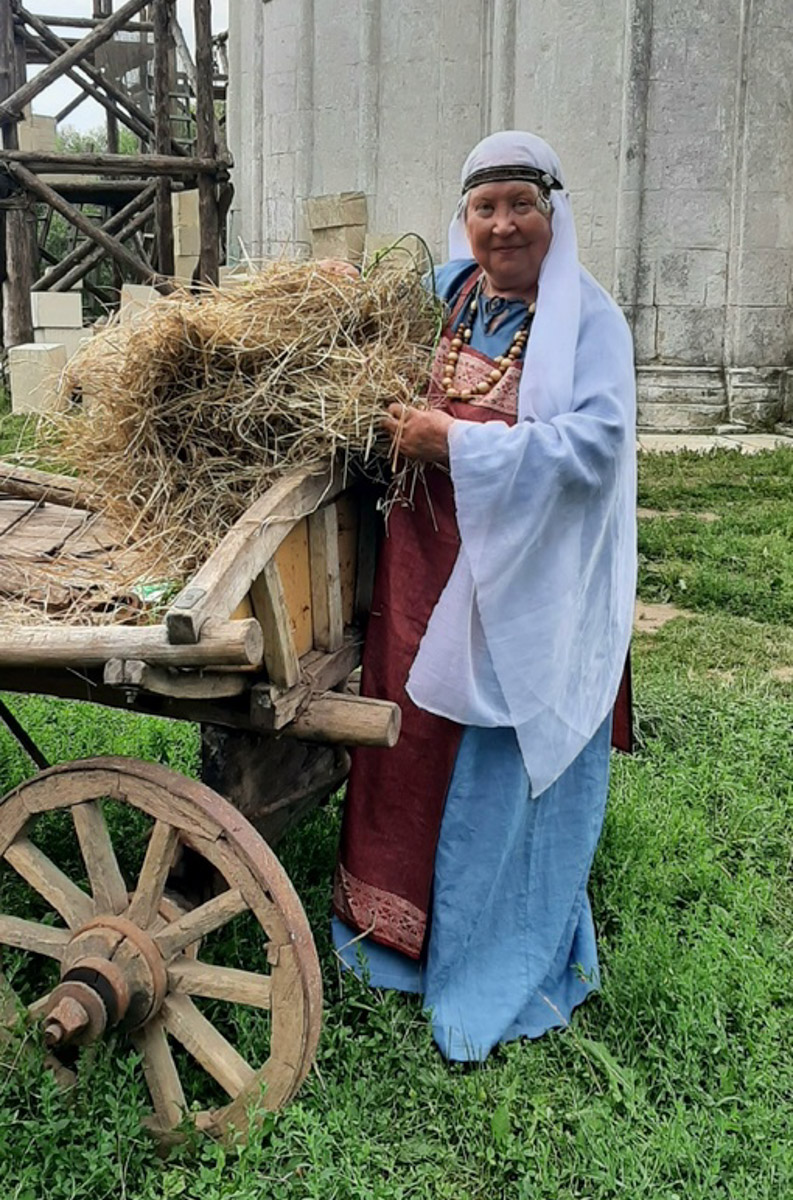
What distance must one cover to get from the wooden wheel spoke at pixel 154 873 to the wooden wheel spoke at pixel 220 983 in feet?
0.37

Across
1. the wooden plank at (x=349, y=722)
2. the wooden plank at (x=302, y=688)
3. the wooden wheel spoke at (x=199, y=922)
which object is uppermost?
the wooden plank at (x=302, y=688)

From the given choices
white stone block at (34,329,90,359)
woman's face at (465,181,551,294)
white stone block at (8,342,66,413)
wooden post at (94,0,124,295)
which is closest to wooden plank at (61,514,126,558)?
woman's face at (465,181,551,294)

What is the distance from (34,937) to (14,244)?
10.0m

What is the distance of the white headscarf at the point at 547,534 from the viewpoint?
7.63 ft

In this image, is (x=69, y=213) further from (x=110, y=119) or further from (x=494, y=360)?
(x=494, y=360)

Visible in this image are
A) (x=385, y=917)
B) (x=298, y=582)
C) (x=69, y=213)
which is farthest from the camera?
(x=69, y=213)

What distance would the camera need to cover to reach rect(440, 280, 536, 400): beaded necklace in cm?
252

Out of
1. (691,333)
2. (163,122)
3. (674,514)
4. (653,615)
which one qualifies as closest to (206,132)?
(163,122)

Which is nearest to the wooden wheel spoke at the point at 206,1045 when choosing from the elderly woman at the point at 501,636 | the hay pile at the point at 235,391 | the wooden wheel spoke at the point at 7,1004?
the wooden wheel spoke at the point at 7,1004

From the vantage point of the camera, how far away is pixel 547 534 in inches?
95.0

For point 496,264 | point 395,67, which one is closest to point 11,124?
point 395,67

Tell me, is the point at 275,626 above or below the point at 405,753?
above

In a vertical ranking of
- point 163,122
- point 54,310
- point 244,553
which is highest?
point 163,122

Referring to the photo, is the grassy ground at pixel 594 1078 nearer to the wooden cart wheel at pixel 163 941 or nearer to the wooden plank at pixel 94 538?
the wooden cart wheel at pixel 163 941
